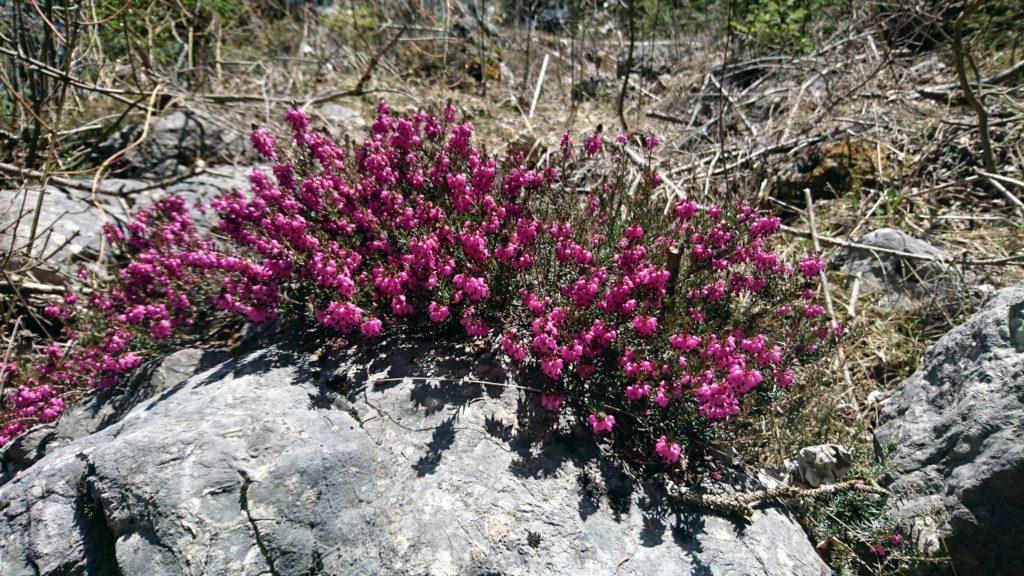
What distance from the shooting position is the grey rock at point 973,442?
8.91 feet

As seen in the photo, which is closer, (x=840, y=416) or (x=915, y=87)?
(x=840, y=416)

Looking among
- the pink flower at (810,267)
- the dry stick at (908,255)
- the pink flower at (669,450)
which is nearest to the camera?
the pink flower at (669,450)

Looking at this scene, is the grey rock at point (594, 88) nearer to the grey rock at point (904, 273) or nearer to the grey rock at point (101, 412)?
the grey rock at point (904, 273)

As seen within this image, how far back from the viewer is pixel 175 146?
21.1 ft

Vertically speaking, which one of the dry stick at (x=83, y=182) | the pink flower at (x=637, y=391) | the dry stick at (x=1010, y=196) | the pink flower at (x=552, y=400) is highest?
the dry stick at (x=1010, y=196)

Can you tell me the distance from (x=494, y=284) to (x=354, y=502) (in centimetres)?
139

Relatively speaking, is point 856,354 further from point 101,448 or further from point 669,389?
point 101,448

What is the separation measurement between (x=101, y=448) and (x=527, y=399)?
223cm

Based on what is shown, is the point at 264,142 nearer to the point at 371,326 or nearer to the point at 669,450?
the point at 371,326

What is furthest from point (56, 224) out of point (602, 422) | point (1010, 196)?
point (1010, 196)

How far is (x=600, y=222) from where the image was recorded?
3.72 m

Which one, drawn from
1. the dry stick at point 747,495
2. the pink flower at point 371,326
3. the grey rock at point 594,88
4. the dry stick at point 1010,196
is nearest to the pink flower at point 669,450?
the dry stick at point 747,495

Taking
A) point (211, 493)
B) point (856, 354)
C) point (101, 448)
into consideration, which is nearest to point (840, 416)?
point (856, 354)

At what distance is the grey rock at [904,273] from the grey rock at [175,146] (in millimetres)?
6871
